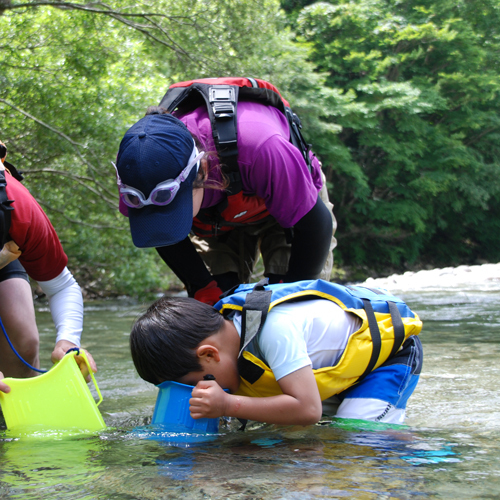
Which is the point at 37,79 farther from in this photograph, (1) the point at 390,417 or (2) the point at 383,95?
(2) the point at 383,95

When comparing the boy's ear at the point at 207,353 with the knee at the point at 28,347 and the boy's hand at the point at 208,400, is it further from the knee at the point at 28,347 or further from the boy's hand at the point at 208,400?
the knee at the point at 28,347

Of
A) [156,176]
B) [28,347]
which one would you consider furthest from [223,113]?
[28,347]

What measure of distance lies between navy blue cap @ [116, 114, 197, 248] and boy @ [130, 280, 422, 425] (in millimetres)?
239

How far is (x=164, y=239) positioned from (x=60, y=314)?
74cm

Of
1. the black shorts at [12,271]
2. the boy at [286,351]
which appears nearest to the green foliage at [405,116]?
the black shorts at [12,271]

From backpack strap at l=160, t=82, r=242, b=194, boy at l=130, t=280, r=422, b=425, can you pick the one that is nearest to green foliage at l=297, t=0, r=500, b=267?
backpack strap at l=160, t=82, r=242, b=194

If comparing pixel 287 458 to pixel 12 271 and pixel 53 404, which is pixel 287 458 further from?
pixel 12 271

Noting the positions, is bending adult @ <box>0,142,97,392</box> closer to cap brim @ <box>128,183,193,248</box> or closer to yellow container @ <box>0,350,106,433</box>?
yellow container @ <box>0,350,106,433</box>

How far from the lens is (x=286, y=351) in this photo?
179 centimetres

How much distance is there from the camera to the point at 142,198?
197 cm

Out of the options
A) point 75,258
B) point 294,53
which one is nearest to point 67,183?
point 75,258

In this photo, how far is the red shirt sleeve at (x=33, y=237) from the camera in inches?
85.6

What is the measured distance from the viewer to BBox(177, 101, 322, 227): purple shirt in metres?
2.17

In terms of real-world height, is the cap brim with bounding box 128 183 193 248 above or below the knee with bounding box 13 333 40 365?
above
